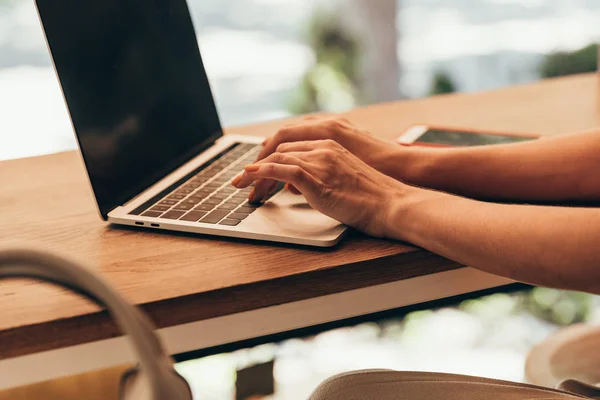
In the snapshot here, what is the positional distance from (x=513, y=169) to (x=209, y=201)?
1.26 feet

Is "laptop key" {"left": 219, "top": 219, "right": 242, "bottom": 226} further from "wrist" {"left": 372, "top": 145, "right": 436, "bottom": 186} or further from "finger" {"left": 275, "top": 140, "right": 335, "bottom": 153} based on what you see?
"wrist" {"left": 372, "top": 145, "right": 436, "bottom": 186}

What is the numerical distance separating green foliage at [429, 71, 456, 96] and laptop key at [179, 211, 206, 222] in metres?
2.73

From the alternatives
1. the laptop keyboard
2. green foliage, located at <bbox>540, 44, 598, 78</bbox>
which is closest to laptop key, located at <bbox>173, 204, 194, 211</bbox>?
the laptop keyboard

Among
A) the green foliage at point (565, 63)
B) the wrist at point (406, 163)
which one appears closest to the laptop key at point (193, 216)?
the wrist at point (406, 163)

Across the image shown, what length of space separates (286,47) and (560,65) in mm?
1422

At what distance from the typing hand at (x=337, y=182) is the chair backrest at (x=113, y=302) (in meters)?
0.46

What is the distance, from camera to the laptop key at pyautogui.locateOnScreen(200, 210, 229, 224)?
764mm

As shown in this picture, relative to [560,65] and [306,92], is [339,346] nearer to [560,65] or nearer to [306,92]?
[306,92]

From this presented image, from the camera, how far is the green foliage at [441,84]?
3348 mm

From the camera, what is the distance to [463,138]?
3.38 ft

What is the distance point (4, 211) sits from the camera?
87cm

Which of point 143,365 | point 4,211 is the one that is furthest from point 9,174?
point 143,365

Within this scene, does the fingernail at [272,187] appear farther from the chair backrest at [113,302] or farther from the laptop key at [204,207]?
the chair backrest at [113,302]

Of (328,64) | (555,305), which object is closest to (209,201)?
(555,305)
